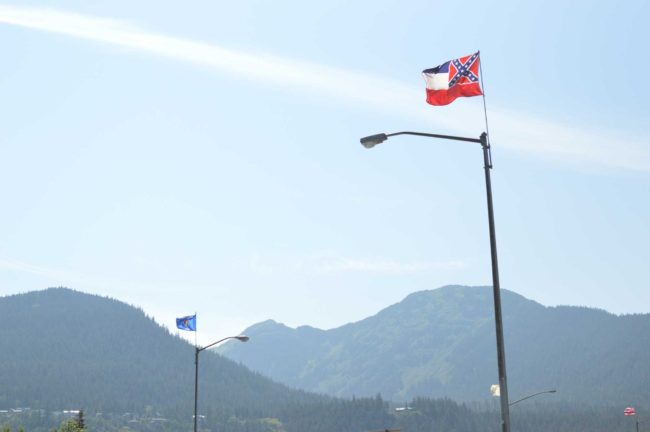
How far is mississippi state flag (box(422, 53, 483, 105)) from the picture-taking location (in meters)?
25.8

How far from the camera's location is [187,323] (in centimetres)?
5953

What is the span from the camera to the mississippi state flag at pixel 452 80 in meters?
25.8

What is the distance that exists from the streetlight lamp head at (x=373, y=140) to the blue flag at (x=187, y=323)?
3722cm

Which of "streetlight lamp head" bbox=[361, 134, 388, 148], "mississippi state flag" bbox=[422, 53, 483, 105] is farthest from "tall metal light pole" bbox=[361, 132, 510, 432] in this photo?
"mississippi state flag" bbox=[422, 53, 483, 105]

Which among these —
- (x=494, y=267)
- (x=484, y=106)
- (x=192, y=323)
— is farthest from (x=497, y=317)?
(x=192, y=323)

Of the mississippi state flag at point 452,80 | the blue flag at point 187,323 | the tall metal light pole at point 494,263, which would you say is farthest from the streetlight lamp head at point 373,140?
the blue flag at point 187,323

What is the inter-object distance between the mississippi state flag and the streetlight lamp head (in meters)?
3.63

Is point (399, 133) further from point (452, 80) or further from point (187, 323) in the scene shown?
point (187, 323)

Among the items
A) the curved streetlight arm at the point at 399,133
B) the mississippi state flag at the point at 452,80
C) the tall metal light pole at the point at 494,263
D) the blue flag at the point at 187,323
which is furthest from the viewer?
the blue flag at the point at 187,323

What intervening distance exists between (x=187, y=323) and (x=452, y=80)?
37.3 m

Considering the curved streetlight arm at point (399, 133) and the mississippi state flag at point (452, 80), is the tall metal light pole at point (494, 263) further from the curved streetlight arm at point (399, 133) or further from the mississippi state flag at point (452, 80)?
the mississippi state flag at point (452, 80)

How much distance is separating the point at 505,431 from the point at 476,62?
10203 millimetres

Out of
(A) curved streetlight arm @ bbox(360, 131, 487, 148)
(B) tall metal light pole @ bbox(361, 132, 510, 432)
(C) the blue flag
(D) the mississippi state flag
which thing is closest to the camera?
(B) tall metal light pole @ bbox(361, 132, 510, 432)

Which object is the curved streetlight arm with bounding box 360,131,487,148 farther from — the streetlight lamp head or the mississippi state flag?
the mississippi state flag
